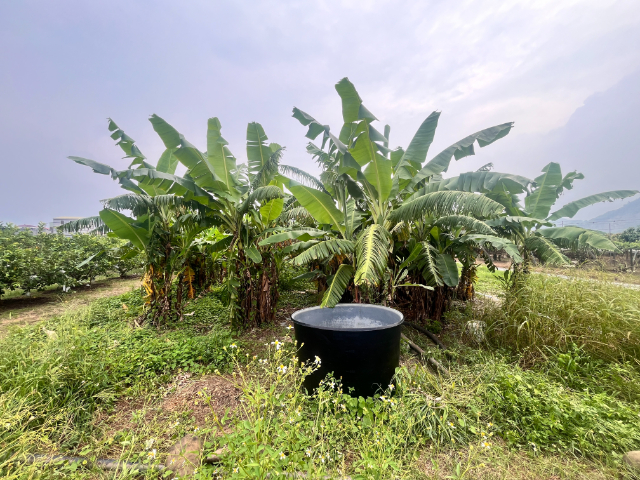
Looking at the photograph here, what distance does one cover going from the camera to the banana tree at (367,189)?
365cm

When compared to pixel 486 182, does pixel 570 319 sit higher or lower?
lower

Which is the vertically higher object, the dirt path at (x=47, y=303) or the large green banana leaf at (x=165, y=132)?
the large green banana leaf at (x=165, y=132)

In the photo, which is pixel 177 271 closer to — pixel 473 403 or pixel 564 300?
→ pixel 473 403

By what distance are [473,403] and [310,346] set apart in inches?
59.9

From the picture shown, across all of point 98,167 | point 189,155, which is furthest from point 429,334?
point 98,167

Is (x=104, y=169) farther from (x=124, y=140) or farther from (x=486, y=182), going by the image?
(x=486, y=182)

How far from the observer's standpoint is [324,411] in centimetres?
251

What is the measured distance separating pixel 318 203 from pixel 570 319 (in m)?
3.44

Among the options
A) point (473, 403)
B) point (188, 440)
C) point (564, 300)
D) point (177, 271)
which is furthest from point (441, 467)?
point (177, 271)

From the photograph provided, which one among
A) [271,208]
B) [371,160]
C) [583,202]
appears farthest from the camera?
[583,202]

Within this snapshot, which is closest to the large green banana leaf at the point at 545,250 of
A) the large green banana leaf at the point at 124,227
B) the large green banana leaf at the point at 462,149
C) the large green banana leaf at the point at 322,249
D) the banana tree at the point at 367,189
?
the banana tree at the point at 367,189

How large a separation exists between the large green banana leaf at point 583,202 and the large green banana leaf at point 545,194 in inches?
17.9

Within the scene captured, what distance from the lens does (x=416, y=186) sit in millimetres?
4621

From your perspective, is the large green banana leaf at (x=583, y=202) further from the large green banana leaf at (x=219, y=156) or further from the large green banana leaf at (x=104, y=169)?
the large green banana leaf at (x=104, y=169)
